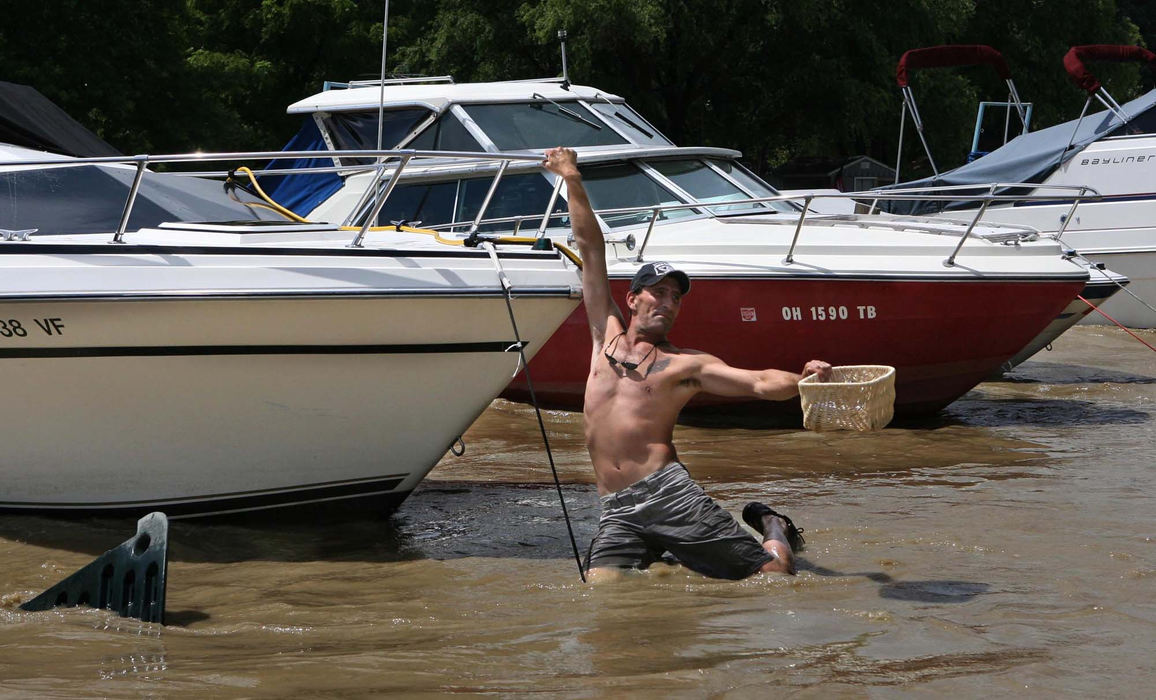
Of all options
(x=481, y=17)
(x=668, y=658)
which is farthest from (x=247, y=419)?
(x=481, y=17)

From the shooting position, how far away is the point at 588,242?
222 inches

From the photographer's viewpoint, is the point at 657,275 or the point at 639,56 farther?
the point at 639,56

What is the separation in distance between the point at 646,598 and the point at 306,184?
6.61 meters

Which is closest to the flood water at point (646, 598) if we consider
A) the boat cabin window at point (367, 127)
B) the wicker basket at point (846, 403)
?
the wicker basket at point (846, 403)

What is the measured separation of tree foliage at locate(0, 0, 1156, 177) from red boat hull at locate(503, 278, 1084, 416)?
37.1 ft

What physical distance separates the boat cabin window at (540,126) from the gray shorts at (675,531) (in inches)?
207

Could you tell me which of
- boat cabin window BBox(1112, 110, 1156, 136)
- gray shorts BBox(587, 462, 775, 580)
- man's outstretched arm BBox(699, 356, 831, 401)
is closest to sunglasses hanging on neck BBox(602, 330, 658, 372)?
man's outstretched arm BBox(699, 356, 831, 401)

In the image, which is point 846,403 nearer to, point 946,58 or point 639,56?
point 946,58

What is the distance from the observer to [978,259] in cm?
909

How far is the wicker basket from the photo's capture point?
15.7ft

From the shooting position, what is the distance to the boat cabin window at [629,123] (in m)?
10.6

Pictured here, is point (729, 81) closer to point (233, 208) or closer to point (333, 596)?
point (233, 208)

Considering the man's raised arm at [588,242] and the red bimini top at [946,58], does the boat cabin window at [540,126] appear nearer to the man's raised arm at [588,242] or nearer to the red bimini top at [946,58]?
the man's raised arm at [588,242]

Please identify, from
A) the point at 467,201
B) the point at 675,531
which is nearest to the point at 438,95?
the point at 467,201
